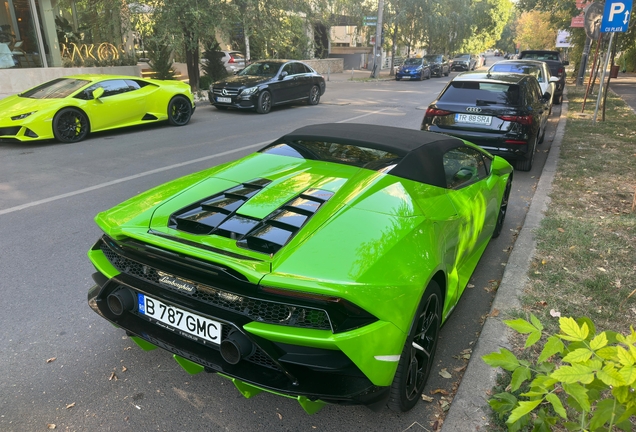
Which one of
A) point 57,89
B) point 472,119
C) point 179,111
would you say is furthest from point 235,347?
point 179,111

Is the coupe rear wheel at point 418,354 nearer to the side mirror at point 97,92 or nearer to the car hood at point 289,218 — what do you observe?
the car hood at point 289,218

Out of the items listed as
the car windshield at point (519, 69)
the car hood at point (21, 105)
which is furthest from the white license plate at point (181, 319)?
the car windshield at point (519, 69)

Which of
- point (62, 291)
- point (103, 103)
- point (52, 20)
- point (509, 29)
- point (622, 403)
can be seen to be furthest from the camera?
point (509, 29)

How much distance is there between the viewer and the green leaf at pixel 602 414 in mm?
1620

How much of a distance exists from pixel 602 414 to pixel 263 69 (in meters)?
14.7

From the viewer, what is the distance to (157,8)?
15.1 meters

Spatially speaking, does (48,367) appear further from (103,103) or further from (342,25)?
(342,25)

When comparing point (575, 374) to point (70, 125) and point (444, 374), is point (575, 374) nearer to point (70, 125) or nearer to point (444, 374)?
point (444, 374)

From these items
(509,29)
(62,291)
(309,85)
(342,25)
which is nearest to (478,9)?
(342,25)

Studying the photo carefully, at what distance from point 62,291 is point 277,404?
2169mm

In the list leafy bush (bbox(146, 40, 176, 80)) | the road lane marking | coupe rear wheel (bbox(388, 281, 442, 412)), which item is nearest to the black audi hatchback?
the road lane marking

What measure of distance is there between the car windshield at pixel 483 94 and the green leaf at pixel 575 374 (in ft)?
20.6

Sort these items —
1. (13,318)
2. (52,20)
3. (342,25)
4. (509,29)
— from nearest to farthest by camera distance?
(13,318) < (52,20) < (342,25) < (509,29)

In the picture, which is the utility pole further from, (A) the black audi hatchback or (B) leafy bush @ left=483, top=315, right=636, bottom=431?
(B) leafy bush @ left=483, top=315, right=636, bottom=431
